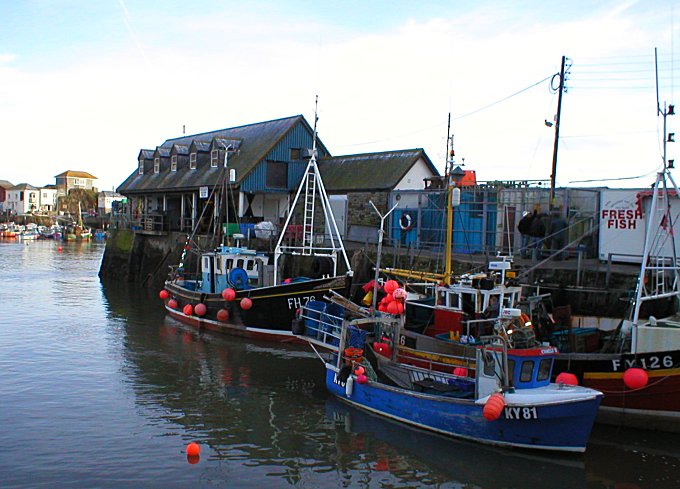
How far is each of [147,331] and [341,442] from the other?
13951mm

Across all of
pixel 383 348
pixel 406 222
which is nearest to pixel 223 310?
pixel 406 222

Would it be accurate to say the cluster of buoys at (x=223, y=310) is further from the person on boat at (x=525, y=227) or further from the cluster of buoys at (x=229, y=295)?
the person on boat at (x=525, y=227)

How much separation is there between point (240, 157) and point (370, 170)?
8621 mm

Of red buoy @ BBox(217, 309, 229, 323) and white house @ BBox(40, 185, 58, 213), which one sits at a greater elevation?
white house @ BBox(40, 185, 58, 213)

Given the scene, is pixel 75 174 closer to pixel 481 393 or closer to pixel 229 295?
pixel 229 295

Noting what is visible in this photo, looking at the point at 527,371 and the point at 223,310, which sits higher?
the point at 527,371

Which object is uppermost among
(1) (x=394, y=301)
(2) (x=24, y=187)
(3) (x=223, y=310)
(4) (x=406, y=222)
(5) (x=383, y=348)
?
(2) (x=24, y=187)

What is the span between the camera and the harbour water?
11.9 metres

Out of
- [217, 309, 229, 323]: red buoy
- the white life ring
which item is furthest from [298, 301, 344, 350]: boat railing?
the white life ring

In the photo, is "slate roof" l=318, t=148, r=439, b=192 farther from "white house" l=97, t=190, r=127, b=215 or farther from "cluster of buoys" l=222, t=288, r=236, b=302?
"white house" l=97, t=190, r=127, b=215

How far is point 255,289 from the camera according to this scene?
23.3m

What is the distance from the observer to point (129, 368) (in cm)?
1920

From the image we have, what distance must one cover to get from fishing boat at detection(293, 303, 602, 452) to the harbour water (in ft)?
1.09

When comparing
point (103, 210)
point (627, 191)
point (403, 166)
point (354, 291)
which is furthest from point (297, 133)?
point (103, 210)
